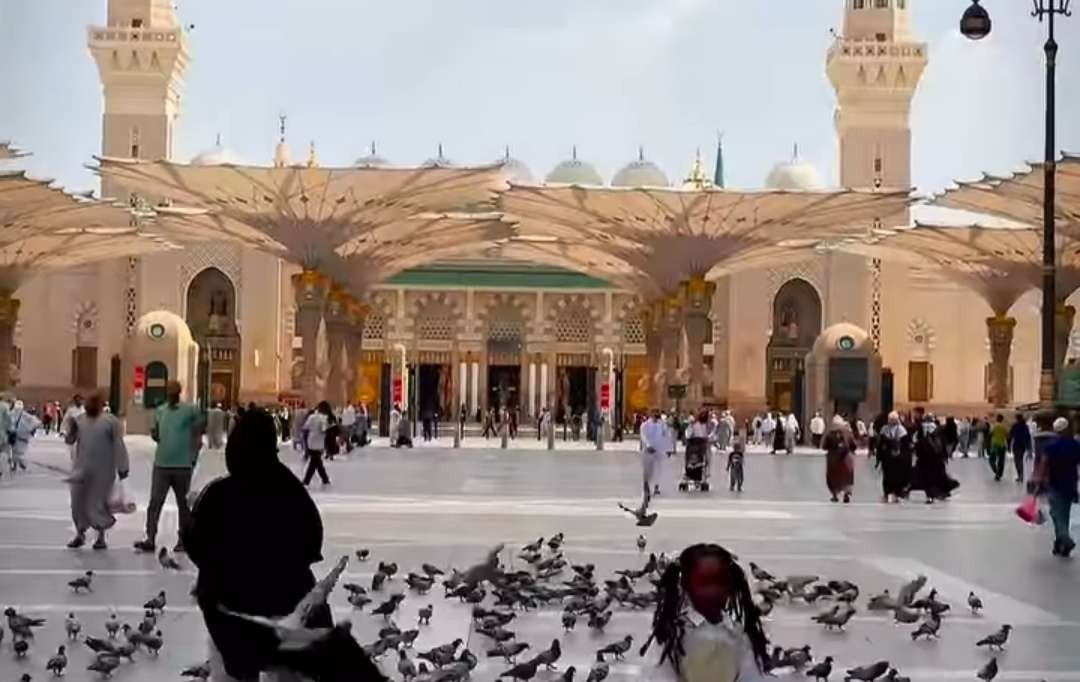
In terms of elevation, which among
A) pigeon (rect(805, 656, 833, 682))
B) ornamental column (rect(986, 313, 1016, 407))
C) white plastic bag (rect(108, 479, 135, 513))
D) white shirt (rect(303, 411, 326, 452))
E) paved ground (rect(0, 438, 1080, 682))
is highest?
ornamental column (rect(986, 313, 1016, 407))

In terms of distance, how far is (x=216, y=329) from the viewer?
181ft

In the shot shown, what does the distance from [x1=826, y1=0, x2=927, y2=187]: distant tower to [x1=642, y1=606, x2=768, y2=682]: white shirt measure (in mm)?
51602

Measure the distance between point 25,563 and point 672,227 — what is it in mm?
30090

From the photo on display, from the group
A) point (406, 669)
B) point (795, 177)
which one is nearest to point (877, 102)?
point (795, 177)

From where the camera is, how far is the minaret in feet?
180

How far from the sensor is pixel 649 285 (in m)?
46.3

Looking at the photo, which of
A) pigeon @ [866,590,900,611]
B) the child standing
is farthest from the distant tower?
pigeon @ [866,590,900,611]

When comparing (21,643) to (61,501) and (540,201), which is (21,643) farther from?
(540,201)

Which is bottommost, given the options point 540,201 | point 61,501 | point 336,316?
point 61,501

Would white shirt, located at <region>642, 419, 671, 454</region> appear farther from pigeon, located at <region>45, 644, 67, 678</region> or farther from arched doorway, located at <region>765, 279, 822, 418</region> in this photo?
arched doorway, located at <region>765, 279, 822, 418</region>

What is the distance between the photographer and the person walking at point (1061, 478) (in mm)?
12961

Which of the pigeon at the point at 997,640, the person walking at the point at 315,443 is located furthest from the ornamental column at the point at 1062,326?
the pigeon at the point at 997,640

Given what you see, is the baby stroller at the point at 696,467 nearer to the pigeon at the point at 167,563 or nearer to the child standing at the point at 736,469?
the child standing at the point at 736,469

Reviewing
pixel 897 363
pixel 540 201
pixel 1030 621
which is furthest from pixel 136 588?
pixel 897 363
